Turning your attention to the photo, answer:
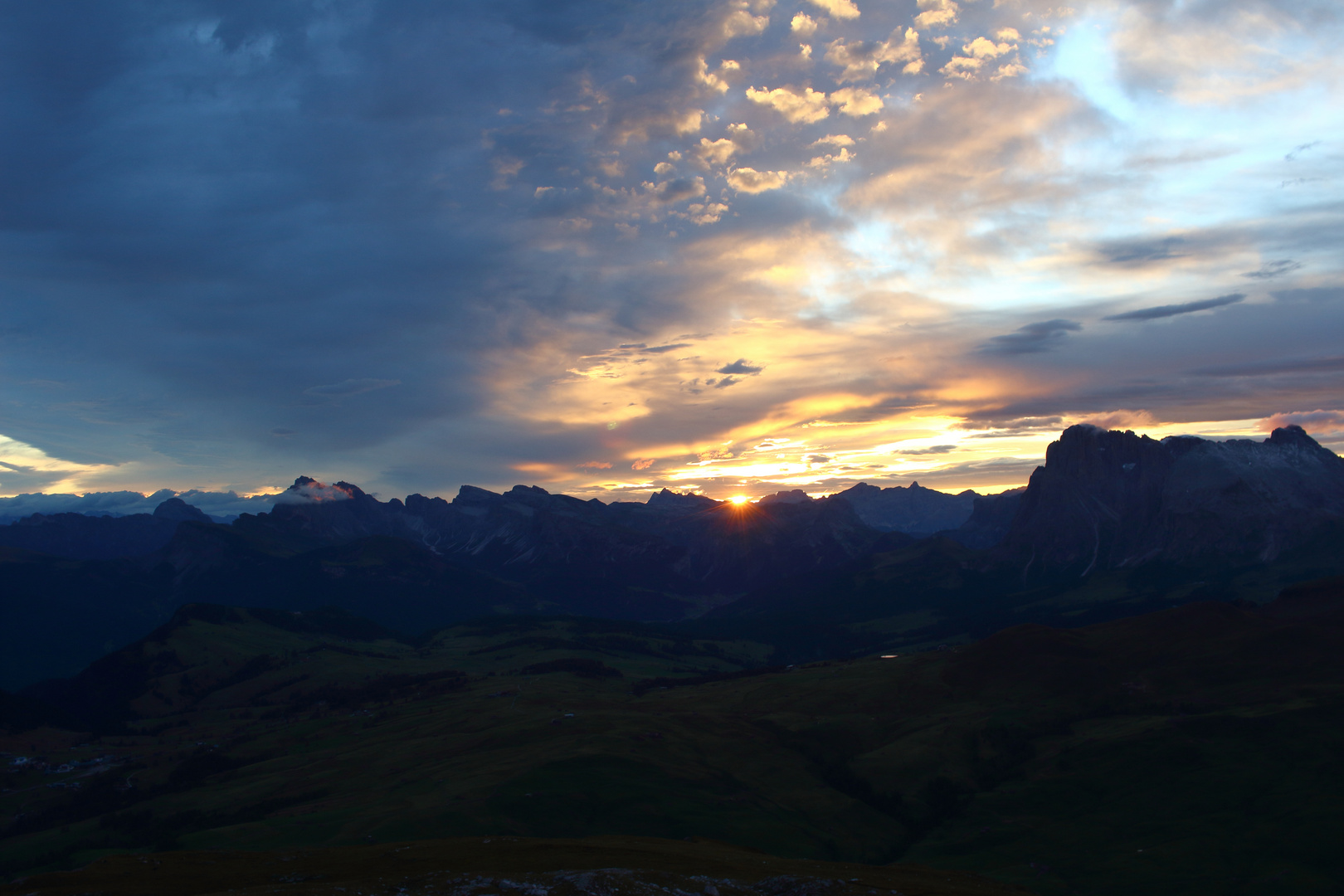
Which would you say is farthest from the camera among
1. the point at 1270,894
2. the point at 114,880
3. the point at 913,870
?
the point at 1270,894

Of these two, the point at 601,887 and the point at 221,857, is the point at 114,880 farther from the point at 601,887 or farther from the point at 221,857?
the point at 601,887

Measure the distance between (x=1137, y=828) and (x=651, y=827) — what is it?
128 m

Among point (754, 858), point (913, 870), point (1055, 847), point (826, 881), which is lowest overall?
point (1055, 847)

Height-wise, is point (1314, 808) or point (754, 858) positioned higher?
point (754, 858)

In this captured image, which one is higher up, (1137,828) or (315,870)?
(315,870)

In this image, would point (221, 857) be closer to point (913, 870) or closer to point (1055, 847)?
point (913, 870)

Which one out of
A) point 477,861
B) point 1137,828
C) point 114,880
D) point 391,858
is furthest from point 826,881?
point 1137,828

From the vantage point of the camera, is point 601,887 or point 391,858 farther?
point 391,858

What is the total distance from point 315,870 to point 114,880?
74.0 ft

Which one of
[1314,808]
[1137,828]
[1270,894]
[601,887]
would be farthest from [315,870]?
[1314,808]

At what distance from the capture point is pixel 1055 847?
7436 inches

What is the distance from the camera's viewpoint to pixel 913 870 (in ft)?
424

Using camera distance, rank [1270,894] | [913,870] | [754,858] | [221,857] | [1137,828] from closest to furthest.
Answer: [221,857]
[754,858]
[913,870]
[1270,894]
[1137,828]

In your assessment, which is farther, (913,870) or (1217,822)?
(1217,822)
